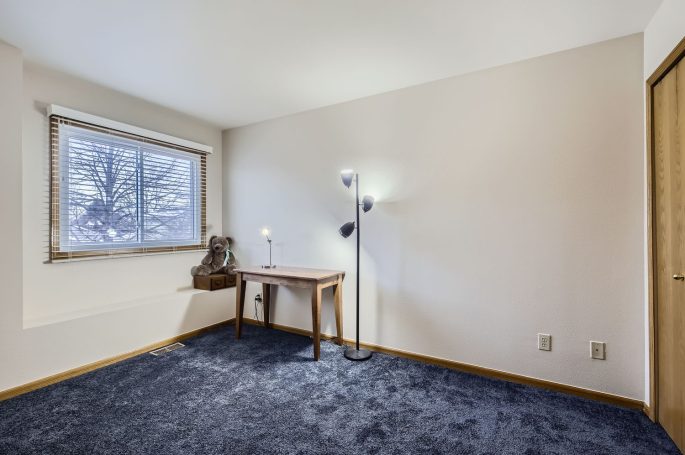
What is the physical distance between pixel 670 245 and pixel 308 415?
2183mm

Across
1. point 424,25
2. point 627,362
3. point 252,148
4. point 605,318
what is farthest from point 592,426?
point 252,148

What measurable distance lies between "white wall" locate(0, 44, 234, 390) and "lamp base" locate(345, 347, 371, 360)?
1.63 m

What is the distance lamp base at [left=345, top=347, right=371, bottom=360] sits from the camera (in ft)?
9.18

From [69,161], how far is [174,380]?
1957mm

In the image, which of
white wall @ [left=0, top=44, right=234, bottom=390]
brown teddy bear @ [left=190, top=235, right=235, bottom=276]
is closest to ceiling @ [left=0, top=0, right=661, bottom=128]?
white wall @ [left=0, top=44, right=234, bottom=390]

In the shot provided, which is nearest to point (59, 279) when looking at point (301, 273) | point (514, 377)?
point (301, 273)

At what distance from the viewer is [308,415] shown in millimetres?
1964

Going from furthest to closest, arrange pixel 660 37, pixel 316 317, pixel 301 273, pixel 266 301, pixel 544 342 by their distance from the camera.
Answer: pixel 266 301, pixel 301 273, pixel 316 317, pixel 544 342, pixel 660 37

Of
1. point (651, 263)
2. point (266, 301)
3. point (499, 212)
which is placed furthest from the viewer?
point (266, 301)

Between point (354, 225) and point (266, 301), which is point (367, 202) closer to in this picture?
point (354, 225)

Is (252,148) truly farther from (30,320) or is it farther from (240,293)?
(30,320)

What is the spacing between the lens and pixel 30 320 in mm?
2447

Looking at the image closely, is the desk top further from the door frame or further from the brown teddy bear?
the door frame

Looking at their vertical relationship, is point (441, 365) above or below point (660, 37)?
below
